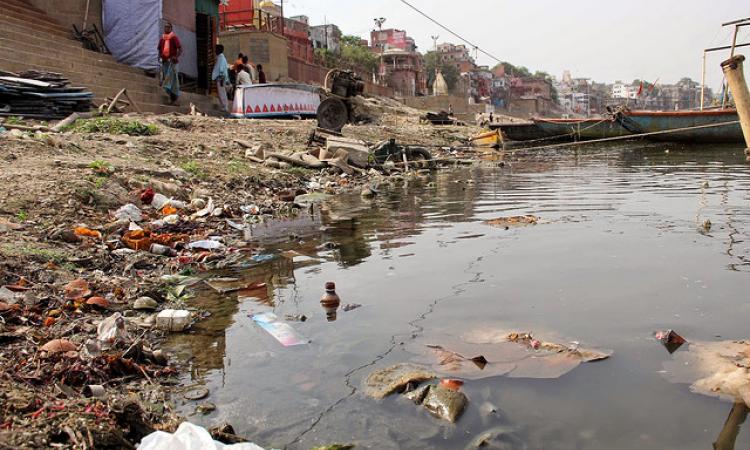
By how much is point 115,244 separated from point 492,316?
3303 mm

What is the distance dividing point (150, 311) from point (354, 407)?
1.82 meters

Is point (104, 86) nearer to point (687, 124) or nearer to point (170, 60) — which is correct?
point (170, 60)

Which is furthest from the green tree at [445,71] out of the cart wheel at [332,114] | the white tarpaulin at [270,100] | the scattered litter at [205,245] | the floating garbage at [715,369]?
the floating garbage at [715,369]

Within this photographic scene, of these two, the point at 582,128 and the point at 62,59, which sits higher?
the point at 62,59

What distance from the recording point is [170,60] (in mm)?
13109

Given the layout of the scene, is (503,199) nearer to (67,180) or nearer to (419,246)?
(419,246)

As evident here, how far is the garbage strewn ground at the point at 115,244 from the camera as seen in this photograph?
2186 millimetres

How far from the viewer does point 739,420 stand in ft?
7.37

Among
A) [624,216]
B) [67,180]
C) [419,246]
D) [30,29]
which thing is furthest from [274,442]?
[30,29]

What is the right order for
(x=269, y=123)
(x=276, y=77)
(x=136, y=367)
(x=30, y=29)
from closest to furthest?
1. (x=136, y=367)
2. (x=30, y=29)
3. (x=269, y=123)
4. (x=276, y=77)

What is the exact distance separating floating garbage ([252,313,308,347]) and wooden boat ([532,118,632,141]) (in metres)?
20.1

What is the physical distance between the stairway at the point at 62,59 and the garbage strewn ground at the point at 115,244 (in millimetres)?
1928

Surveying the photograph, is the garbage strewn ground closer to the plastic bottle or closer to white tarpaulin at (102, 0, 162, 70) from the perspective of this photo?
the plastic bottle

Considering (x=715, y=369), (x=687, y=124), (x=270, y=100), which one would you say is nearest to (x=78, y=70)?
(x=270, y=100)
